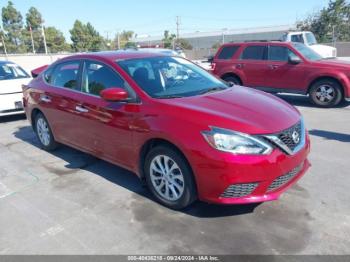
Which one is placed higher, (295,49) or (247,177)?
(295,49)

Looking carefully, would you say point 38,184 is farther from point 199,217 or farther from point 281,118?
point 281,118

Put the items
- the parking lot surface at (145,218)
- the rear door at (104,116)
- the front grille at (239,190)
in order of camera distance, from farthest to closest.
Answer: the rear door at (104,116), the front grille at (239,190), the parking lot surface at (145,218)

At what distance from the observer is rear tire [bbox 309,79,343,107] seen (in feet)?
27.3

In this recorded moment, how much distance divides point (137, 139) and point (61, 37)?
76.0 metres

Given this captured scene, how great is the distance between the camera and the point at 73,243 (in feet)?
10.1

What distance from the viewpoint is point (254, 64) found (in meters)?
9.57

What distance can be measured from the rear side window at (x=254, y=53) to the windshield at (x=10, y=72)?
6226 mm

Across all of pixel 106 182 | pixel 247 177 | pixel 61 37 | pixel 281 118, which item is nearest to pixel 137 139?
pixel 106 182

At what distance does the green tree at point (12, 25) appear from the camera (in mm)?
64250

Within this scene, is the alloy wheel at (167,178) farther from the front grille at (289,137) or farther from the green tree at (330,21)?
the green tree at (330,21)

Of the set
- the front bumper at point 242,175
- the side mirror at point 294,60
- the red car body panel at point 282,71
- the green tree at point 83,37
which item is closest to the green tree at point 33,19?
the green tree at point 83,37

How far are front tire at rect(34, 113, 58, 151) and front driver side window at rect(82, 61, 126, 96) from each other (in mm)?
1479

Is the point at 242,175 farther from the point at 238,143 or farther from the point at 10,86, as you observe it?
the point at 10,86

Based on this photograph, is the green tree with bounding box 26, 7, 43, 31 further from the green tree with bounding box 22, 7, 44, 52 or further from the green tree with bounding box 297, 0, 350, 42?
the green tree with bounding box 297, 0, 350, 42
